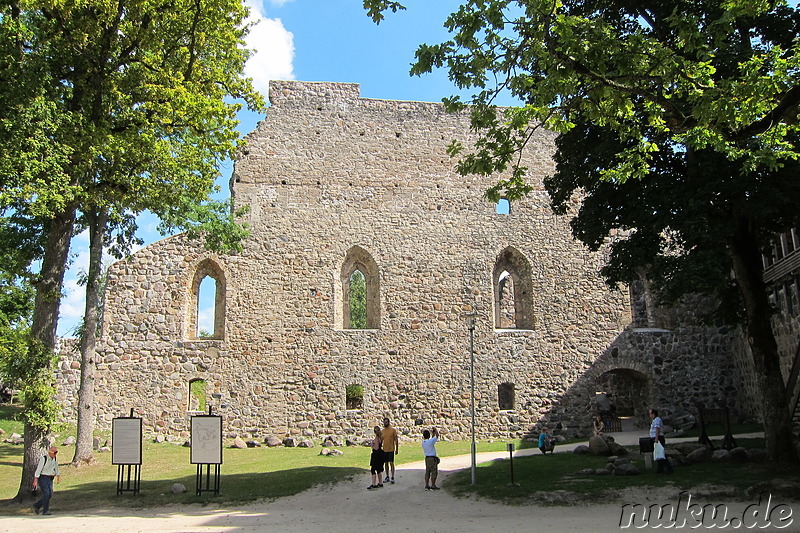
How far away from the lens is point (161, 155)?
12.3 m

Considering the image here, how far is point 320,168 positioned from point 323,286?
14.1 ft

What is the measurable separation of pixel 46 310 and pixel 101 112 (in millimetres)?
4093

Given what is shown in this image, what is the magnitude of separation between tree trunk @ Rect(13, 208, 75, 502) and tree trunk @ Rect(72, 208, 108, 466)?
2.86 m

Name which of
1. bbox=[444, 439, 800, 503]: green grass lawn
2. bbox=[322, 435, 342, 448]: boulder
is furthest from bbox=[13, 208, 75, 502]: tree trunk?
bbox=[322, 435, 342, 448]: boulder

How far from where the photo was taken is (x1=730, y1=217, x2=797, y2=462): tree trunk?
12.0m

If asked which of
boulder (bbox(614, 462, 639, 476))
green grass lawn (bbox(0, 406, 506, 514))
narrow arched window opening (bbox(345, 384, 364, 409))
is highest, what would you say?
narrow arched window opening (bbox(345, 384, 364, 409))

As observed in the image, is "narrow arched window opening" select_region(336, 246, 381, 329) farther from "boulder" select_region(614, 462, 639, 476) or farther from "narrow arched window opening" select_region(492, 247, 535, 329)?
"boulder" select_region(614, 462, 639, 476)

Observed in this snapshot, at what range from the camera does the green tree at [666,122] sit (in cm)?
777

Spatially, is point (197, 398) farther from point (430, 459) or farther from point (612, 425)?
point (612, 425)

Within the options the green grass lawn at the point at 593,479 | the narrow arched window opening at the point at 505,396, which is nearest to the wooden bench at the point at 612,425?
the narrow arched window opening at the point at 505,396

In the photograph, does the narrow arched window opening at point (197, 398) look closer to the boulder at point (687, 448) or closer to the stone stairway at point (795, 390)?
the boulder at point (687, 448)

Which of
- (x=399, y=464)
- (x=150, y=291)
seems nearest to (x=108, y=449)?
(x=150, y=291)

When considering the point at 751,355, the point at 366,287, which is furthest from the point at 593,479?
the point at 366,287

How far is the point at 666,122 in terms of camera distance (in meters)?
9.54
